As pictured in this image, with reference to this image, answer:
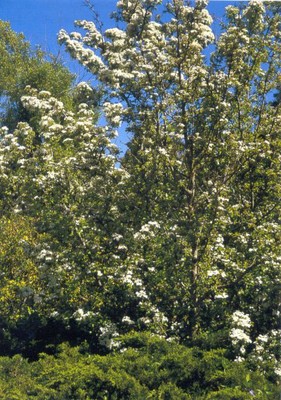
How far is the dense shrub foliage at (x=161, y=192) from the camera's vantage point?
7.05 meters

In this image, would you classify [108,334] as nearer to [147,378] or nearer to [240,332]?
[240,332]

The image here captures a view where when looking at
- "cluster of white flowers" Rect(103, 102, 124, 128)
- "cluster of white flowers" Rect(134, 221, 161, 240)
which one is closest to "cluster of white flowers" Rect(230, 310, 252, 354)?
"cluster of white flowers" Rect(134, 221, 161, 240)

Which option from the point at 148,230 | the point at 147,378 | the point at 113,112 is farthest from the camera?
the point at 113,112

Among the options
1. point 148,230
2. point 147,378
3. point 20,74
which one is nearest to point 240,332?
point 147,378

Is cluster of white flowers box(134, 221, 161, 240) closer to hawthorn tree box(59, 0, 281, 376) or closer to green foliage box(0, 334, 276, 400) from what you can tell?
hawthorn tree box(59, 0, 281, 376)

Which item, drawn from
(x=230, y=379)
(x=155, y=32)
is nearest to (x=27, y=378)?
(x=230, y=379)

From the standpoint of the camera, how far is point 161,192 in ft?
25.2

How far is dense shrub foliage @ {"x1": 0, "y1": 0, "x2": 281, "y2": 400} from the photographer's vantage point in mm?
7047

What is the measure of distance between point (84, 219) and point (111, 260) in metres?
0.55

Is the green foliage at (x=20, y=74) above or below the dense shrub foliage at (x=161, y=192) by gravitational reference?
above

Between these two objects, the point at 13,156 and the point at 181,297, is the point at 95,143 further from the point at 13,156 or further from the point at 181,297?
the point at 181,297

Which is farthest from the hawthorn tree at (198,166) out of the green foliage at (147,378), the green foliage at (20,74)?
the green foliage at (20,74)

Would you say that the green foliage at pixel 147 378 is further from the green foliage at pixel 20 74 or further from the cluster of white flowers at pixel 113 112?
the green foliage at pixel 20 74

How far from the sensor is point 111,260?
749 cm
